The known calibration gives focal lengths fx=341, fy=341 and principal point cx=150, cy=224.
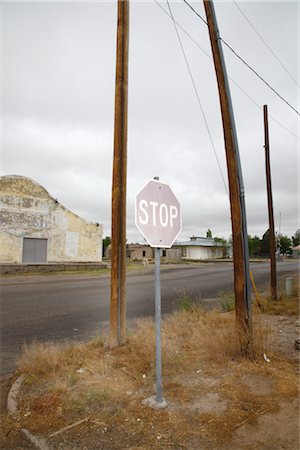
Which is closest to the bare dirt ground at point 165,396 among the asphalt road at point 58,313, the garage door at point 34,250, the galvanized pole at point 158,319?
the galvanized pole at point 158,319

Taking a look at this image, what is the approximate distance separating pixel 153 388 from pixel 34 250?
23.6 m

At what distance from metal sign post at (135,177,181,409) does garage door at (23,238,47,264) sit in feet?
77.8

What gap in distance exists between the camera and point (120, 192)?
5.89 meters

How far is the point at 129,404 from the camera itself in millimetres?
3635

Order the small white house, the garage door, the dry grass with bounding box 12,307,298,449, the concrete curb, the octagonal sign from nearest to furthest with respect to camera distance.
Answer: the concrete curb, the dry grass with bounding box 12,307,298,449, the octagonal sign, the garage door, the small white house

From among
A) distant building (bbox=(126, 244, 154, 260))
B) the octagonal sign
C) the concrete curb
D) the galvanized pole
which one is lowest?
the concrete curb

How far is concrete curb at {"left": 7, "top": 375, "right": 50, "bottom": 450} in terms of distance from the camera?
9.55 feet

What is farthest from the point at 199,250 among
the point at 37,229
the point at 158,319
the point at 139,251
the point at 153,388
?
the point at 158,319

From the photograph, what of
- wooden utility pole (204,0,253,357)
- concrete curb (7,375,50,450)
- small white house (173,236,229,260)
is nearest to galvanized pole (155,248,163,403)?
concrete curb (7,375,50,450)

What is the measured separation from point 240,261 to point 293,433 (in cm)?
270

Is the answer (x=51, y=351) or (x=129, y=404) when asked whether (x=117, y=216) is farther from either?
(x=129, y=404)

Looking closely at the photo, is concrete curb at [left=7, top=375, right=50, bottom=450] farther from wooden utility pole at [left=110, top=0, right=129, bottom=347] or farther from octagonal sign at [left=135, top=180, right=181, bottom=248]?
octagonal sign at [left=135, top=180, right=181, bottom=248]

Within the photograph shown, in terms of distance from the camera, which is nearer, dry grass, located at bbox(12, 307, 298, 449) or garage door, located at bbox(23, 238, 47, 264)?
dry grass, located at bbox(12, 307, 298, 449)

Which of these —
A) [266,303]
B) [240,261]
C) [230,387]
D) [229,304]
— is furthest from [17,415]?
[266,303]
